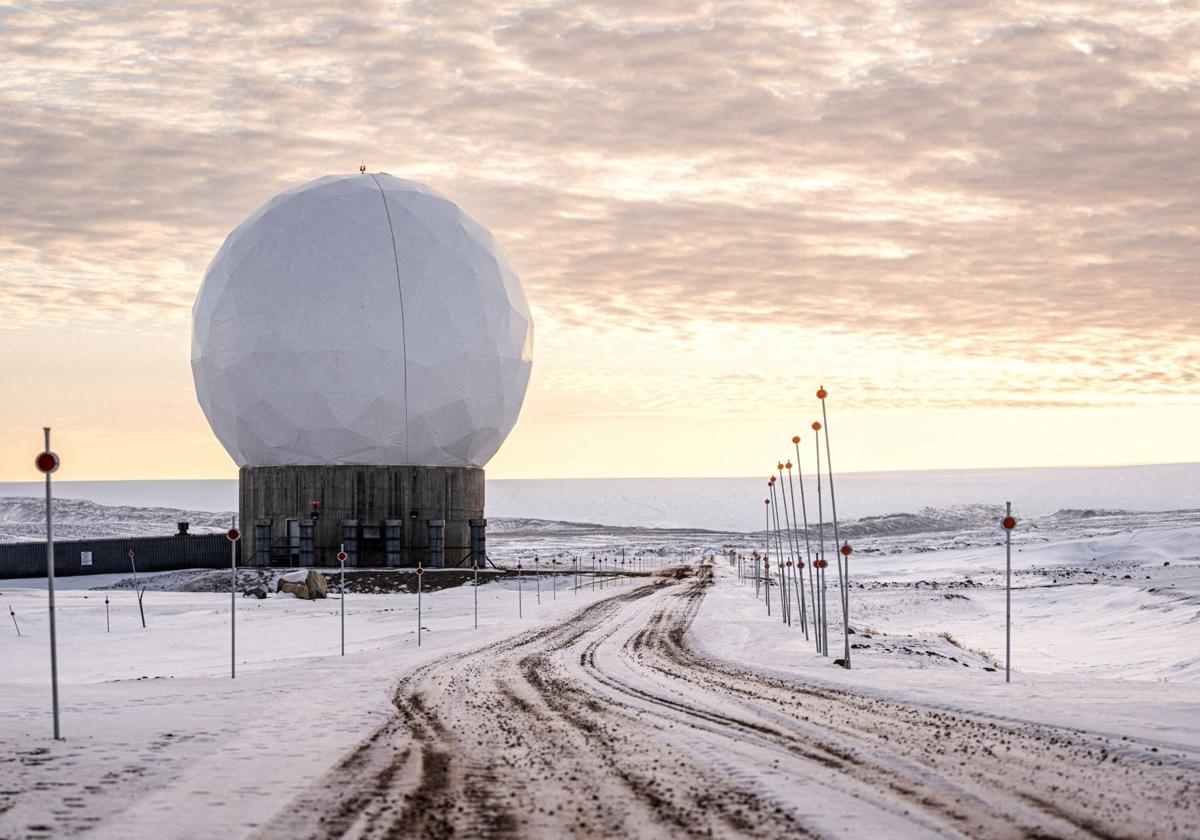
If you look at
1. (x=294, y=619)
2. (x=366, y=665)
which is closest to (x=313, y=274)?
(x=294, y=619)

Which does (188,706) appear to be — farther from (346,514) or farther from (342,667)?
(346,514)

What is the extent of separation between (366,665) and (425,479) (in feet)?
102

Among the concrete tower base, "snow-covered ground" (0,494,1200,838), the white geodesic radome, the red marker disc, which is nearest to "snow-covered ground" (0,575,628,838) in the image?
"snow-covered ground" (0,494,1200,838)

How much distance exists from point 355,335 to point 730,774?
4300 centimetres

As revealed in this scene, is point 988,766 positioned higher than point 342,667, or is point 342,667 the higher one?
point 988,766

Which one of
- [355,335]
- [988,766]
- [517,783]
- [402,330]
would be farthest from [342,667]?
[402,330]

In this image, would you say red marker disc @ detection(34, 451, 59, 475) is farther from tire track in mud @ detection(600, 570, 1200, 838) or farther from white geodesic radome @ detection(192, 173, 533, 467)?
white geodesic radome @ detection(192, 173, 533, 467)

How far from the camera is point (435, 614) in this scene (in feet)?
136

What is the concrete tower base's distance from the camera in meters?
53.8

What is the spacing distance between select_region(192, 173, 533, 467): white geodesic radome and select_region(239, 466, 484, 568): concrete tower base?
75cm

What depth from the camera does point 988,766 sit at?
39.2 ft

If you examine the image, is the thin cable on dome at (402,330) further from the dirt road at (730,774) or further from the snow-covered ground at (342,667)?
the dirt road at (730,774)

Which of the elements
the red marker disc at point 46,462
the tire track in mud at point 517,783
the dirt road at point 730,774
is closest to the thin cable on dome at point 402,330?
the dirt road at point 730,774

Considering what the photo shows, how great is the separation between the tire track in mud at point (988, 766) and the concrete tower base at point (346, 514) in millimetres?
37548
